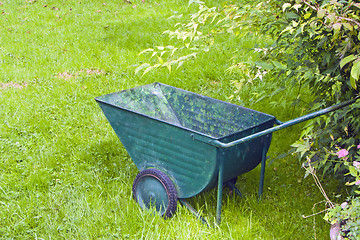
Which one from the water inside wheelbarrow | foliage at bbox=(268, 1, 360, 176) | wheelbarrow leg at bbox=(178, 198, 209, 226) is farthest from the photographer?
the water inside wheelbarrow

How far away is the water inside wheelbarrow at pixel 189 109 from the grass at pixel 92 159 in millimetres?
528

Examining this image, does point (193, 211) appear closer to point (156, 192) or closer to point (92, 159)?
point (156, 192)

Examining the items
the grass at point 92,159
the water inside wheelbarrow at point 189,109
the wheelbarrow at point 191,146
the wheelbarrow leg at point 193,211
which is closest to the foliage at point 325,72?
the wheelbarrow at point 191,146

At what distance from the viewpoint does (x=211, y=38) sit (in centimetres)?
297

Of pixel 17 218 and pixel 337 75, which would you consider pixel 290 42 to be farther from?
pixel 17 218

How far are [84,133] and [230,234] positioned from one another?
221cm

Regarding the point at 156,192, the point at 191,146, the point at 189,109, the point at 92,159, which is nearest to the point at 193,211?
the point at 156,192

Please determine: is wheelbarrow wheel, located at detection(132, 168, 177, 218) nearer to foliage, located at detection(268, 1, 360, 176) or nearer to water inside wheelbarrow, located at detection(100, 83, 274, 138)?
water inside wheelbarrow, located at detection(100, 83, 274, 138)

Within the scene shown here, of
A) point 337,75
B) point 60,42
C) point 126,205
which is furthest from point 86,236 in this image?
point 60,42

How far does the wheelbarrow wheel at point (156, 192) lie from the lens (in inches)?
109

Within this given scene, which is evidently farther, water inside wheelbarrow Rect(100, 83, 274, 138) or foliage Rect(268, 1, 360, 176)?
water inside wheelbarrow Rect(100, 83, 274, 138)

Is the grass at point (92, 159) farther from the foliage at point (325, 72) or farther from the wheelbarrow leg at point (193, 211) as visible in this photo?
the foliage at point (325, 72)

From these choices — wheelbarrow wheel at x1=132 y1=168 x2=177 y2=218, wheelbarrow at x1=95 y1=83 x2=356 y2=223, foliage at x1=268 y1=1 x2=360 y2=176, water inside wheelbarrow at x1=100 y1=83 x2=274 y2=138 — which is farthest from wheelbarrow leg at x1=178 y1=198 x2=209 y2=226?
foliage at x1=268 y1=1 x2=360 y2=176

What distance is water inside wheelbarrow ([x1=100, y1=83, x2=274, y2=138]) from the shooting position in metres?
3.07
